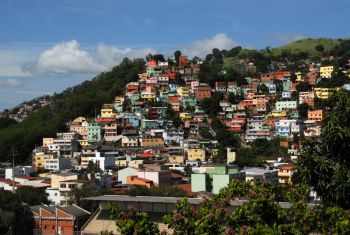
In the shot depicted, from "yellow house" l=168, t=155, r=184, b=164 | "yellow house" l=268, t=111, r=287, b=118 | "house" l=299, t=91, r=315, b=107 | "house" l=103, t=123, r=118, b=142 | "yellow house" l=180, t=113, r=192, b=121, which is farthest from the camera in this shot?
"house" l=299, t=91, r=315, b=107

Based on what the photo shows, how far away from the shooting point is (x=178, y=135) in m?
44.2

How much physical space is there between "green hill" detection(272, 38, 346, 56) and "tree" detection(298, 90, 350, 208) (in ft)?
225

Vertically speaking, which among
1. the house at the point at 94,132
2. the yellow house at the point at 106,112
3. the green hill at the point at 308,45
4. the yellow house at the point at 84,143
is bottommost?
the yellow house at the point at 84,143

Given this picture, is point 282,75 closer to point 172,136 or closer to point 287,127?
point 287,127

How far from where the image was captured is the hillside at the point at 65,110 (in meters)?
43.8

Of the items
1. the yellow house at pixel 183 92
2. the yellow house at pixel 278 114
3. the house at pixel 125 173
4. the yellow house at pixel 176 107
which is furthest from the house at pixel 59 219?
the yellow house at pixel 183 92

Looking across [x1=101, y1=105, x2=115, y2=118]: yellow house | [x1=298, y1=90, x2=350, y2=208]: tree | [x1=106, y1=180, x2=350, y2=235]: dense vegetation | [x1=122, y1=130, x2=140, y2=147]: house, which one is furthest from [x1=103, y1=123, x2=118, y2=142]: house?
[x1=298, y1=90, x2=350, y2=208]: tree

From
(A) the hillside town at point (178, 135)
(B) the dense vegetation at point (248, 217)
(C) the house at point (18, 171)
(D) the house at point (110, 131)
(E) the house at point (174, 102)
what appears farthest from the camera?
(E) the house at point (174, 102)

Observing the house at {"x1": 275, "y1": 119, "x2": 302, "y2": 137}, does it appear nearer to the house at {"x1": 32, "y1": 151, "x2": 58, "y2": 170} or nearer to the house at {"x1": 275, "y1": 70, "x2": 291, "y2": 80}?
the house at {"x1": 275, "y1": 70, "x2": 291, "y2": 80}

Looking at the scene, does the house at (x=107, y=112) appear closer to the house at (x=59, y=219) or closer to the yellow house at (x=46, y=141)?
the yellow house at (x=46, y=141)

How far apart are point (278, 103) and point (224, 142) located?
10.2 meters

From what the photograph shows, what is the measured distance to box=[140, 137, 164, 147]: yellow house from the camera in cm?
4341

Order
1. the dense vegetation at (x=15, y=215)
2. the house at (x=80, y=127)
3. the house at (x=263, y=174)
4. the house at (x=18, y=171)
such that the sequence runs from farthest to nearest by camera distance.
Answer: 1. the house at (x=80, y=127)
2. the house at (x=18, y=171)
3. the house at (x=263, y=174)
4. the dense vegetation at (x=15, y=215)

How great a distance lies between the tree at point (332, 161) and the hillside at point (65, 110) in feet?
128
